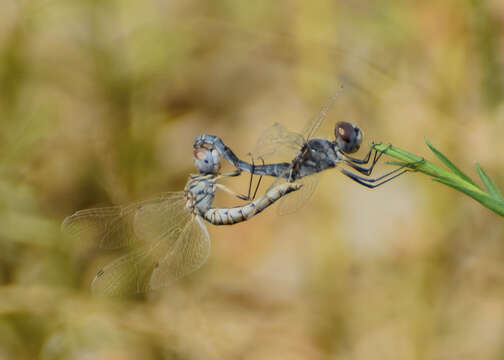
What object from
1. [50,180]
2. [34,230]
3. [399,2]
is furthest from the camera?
[50,180]

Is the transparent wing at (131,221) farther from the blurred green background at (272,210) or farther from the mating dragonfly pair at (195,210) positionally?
the blurred green background at (272,210)

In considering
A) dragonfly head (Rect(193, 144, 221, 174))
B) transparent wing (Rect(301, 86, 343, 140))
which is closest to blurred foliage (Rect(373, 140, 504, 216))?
transparent wing (Rect(301, 86, 343, 140))

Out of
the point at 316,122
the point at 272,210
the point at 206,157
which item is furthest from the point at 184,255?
the point at 272,210

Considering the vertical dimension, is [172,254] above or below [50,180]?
below

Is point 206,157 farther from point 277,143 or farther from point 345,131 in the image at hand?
point 345,131

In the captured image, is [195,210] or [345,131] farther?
[195,210]

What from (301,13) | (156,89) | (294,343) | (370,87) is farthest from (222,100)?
(294,343)

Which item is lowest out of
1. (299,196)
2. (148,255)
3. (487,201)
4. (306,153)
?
(487,201)

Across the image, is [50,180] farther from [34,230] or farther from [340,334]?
[340,334]
